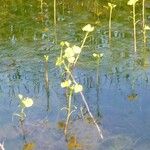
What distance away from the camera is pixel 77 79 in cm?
484

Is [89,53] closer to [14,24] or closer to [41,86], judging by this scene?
[41,86]

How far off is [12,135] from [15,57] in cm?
173

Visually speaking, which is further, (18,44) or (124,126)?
(18,44)

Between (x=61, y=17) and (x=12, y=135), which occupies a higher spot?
(x=61, y=17)

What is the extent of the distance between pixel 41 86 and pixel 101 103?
67 centimetres

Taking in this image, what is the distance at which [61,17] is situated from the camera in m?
6.82

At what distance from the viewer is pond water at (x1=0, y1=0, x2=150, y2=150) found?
379 centimetres

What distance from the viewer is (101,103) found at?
4320 mm

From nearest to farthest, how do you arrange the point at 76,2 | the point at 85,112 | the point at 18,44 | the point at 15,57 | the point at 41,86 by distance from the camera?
1. the point at 85,112
2. the point at 41,86
3. the point at 15,57
4. the point at 18,44
5. the point at 76,2

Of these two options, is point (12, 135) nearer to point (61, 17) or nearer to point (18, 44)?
point (18, 44)

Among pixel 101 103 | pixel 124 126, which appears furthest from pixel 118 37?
pixel 124 126

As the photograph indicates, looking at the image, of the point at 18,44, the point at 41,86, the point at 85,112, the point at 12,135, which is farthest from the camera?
the point at 18,44

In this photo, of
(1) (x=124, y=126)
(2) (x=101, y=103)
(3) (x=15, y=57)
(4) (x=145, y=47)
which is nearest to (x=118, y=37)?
(4) (x=145, y=47)

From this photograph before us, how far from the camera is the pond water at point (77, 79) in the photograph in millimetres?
3793
